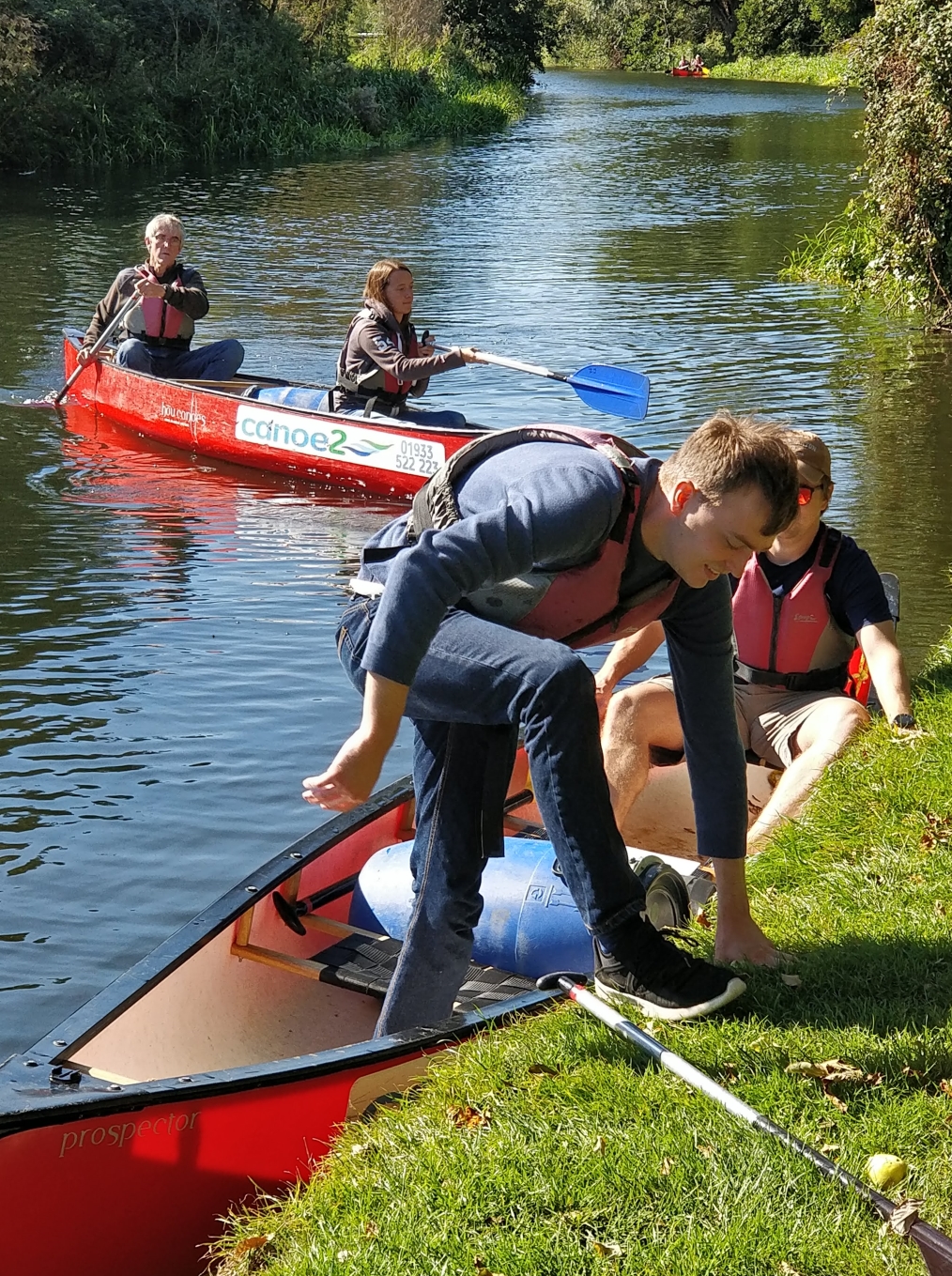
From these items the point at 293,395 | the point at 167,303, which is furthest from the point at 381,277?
the point at 167,303

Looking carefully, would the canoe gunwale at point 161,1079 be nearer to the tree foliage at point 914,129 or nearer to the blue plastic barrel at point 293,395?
the blue plastic barrel at point 293,395

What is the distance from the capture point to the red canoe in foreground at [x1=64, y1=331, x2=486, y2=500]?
10594 millimetres

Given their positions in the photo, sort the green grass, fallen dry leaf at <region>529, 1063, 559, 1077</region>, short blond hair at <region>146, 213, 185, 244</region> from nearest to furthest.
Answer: fallen dry leaf at <region>529, 1063, 559, 1077</region> < short blond hair at <region>146, 213, 185, 244</region> < the green grass

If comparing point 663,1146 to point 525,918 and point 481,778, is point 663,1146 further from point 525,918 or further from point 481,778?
point 525,918

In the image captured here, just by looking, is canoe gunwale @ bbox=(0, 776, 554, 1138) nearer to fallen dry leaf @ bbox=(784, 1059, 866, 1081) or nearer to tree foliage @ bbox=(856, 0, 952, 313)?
fallen dry leaf @ bbox=(784, 1059, 866, 1081)

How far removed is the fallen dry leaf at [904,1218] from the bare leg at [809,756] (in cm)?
213

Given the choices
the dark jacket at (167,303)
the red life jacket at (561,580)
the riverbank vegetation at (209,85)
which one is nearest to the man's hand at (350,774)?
the red life jacket at (561,580)

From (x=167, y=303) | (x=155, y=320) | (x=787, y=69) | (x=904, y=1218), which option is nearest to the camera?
(x=904, y=1218)

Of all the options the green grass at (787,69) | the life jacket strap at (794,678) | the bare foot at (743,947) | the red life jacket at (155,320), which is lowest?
the bare foot at (743,947)

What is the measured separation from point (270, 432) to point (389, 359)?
118cm

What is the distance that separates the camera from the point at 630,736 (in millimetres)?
5195

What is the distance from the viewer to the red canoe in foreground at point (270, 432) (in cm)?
1059

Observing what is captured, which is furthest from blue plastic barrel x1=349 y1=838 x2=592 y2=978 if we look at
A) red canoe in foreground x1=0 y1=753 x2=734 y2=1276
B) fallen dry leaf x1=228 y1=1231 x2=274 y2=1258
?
fallen dry leaf x1=228 y1=1231 x2=274 y2=1258

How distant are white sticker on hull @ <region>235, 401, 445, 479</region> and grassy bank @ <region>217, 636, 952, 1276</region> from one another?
269 inches
